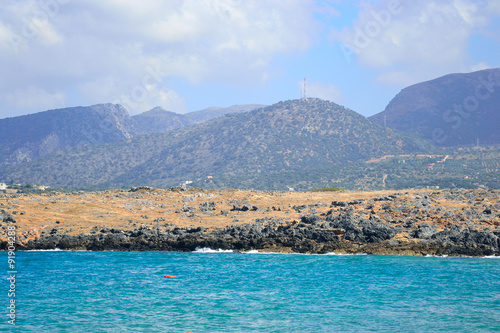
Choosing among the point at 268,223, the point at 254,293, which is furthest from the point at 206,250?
the point at 254,293

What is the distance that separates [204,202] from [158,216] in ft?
20.2

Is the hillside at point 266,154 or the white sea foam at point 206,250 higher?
the hillside at point 266,154

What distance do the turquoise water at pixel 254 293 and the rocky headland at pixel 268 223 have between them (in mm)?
2309

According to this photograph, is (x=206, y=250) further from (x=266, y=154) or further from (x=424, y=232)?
(x=266, y=154)

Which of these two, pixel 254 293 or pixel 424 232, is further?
pixel 424 232

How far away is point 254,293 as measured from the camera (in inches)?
1071

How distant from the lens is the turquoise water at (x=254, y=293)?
2133 centimetres

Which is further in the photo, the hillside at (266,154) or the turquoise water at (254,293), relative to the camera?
the hillside at (266,154)

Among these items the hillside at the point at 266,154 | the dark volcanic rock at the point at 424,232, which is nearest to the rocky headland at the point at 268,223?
the dark volcanic rock at the point at 424,232

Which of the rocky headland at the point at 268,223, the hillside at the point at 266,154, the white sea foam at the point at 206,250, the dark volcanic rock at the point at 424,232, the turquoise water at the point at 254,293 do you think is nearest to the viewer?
the turquoise water at the point at 254,293

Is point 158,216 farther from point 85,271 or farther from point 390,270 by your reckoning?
point 390,270

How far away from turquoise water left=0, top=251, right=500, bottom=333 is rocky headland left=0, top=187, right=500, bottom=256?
7.58ft

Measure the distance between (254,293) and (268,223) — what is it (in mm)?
18562

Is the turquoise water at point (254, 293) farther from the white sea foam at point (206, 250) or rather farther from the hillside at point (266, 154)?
the hillside at point (266, 154)
